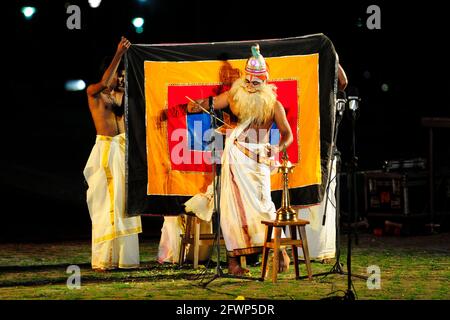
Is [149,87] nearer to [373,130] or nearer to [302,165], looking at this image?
[302,165]

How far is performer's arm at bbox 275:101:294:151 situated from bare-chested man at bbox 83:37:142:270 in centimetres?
181

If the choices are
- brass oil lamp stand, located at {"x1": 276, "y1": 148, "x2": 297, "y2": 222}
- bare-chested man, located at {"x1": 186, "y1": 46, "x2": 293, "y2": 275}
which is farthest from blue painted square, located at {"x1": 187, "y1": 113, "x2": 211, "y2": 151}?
brass oil lamp stand, located at {"x1": 276, "y1": 148, "x2": 297, "y2": 222}

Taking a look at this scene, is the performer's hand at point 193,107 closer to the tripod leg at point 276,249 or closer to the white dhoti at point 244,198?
the white dhoti at point 244,198

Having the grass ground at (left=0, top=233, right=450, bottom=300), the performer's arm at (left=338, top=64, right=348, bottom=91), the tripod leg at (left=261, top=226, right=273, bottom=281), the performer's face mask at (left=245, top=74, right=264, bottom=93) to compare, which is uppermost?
the performer's arm at (left=338, top=64, right=348, bottom=91)

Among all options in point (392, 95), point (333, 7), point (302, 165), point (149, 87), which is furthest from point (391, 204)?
point (392, 95)

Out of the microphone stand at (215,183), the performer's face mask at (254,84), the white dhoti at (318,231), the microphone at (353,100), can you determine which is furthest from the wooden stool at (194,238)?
the microphone at (353,100)

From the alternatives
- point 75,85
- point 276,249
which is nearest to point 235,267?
point 276,249

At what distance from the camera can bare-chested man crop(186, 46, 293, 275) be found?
29.5ft

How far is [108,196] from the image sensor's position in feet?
32.1

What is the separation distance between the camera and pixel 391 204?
42.9 ft

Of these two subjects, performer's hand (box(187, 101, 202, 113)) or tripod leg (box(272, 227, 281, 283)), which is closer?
tripod leg (box(272, 227, 281, 283))

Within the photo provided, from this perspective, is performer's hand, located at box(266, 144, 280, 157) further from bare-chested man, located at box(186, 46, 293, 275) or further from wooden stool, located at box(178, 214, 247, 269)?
wooden stool, located at box(178, 214, 247, 269)

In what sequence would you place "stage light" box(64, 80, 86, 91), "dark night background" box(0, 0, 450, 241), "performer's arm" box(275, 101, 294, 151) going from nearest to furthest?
"performer's arm" box(275, 101, 294, 151)
"dark night background" box(0, 0, 450, 241)
"stage light" box(64, 80, 86, 91)

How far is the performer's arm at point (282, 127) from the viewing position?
889cm
